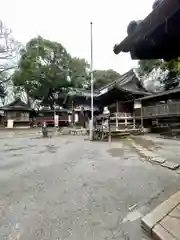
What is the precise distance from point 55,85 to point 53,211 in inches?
1752

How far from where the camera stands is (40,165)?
9.91 m

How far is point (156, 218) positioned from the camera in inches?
170

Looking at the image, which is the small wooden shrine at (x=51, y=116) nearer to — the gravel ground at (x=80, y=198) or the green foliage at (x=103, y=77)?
the green foliage at (x=103, y=77)

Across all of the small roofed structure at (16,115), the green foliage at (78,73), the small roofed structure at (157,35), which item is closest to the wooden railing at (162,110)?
the small roofed structure at (157,35)

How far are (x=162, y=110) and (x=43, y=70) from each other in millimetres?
29530

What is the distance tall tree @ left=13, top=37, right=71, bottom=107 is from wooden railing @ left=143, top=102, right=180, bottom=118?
26.3 meters

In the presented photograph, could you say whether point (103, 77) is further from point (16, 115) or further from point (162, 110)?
point (162, 110)

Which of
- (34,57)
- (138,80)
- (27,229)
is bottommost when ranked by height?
(27,229)

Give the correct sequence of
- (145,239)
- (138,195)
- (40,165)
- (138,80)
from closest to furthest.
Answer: (145,239)
(138,195)
(40,165)
(138,80)

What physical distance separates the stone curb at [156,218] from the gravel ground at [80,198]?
0.45ft

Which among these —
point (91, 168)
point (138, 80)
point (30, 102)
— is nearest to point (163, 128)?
point (138, 80)

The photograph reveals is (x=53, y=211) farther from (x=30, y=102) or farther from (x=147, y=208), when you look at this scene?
(x=30, y=102)

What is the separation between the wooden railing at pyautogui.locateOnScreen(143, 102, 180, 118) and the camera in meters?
21.7

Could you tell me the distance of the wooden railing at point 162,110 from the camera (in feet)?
71.3
